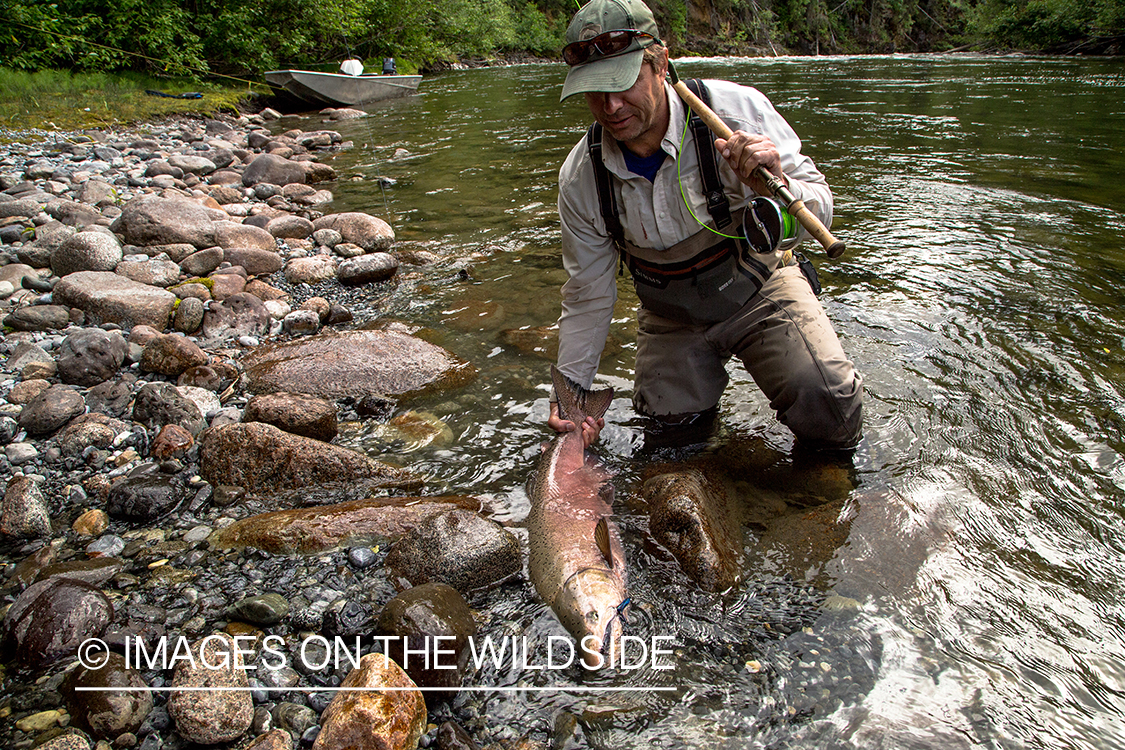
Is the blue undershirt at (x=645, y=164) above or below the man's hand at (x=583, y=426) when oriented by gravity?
above

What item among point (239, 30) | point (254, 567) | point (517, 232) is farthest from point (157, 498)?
point (239, 30)

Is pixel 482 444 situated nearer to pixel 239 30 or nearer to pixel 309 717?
pixel 309 717

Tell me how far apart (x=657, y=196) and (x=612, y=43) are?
710 millimetres

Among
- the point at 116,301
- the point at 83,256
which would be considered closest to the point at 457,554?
the point at 116,301

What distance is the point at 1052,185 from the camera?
793 cm

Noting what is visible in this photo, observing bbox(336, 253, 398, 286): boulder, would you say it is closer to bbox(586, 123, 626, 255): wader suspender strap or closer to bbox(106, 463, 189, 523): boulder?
bbox(106, 463, 189, 523): boulder

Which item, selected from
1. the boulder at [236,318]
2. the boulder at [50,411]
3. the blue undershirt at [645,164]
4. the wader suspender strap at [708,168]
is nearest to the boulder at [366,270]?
the boulder at [236,318]

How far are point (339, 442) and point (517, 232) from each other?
4.17m

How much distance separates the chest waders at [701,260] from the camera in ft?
10.4

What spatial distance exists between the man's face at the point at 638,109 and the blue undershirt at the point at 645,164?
63 millimetres

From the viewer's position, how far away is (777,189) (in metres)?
2.65

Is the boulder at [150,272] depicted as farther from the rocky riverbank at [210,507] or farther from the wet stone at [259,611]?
the wet stone at [259,611]

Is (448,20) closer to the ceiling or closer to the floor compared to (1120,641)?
closer to the ceiling
